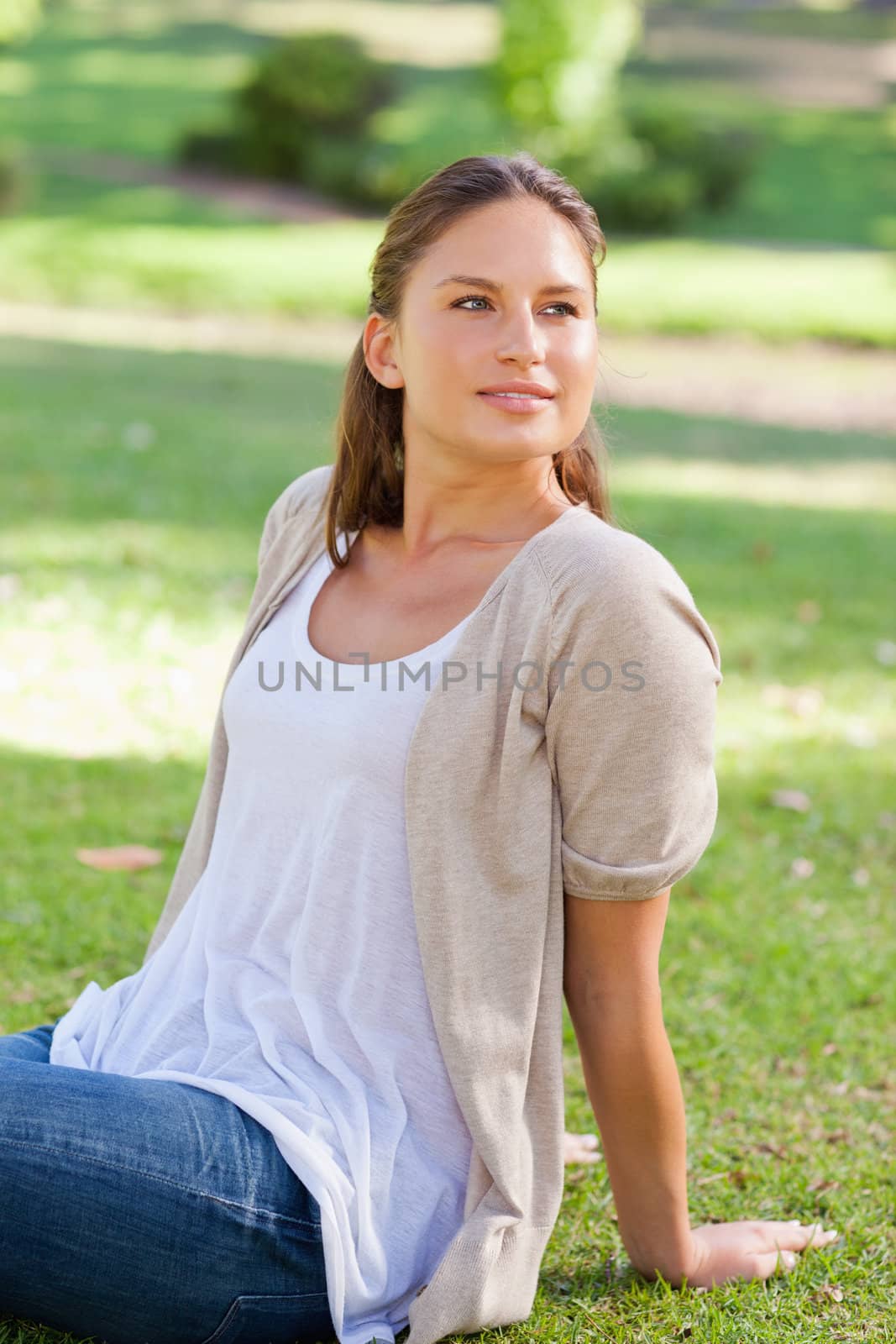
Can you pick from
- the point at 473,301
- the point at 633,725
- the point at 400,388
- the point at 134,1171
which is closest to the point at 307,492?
the point at 400,388

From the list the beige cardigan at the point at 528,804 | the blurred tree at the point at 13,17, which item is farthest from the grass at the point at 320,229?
the beige cardigan at the point at 528,804

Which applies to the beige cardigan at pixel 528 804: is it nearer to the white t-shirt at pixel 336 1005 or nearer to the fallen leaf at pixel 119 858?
the white t-shirt at pixel 336 1005

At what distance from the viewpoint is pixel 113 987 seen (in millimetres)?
2533

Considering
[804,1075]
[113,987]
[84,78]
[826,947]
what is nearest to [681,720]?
[113,987]

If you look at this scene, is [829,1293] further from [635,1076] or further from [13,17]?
[13,17]

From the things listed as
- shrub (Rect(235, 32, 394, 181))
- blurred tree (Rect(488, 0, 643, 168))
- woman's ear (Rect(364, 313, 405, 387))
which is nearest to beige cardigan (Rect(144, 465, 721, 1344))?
woman's ear (Rect(364, 313, 405, 387))

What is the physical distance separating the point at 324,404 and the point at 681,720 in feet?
32.4

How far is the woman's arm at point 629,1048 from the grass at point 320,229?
1102cm

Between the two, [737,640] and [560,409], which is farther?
[737,640]

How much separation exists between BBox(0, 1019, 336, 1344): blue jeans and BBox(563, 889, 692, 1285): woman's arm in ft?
1.50

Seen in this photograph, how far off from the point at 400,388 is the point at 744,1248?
150cm

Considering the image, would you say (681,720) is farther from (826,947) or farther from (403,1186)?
(826,947)

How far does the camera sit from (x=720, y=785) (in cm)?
509

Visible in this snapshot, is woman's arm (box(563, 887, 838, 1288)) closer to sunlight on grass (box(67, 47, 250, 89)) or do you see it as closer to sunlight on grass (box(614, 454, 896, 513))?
sunlight on grass (box(614, 454, 896, 513))
